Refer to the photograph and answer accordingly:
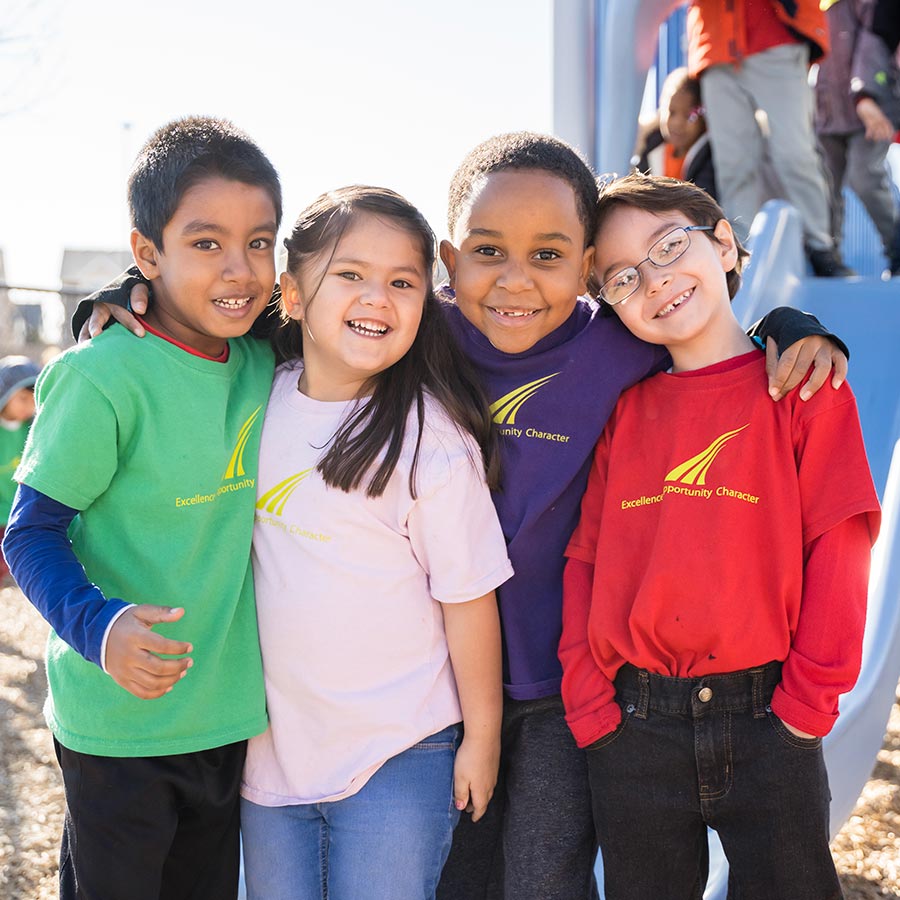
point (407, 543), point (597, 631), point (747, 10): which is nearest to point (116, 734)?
point (407, 543)

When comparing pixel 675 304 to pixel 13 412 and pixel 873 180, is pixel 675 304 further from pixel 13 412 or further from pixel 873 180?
pixel 13 412

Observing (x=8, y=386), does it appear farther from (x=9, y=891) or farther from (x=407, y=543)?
(x=407, y=543)

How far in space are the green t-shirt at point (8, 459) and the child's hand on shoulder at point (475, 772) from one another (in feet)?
16.5

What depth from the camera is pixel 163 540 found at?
1972mm

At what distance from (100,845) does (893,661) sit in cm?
231

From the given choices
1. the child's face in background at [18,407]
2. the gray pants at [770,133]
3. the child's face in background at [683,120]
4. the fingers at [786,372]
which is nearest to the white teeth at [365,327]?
the fingers at [786,372]

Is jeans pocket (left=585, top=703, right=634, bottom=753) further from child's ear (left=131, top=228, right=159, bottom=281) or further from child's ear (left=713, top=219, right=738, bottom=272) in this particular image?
child's ear (left=131, top=228, right=159, bottom=281)

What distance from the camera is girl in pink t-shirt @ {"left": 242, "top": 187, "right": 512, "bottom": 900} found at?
6.51 ft

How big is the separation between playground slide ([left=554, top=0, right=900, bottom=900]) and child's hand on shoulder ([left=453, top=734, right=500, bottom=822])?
86cm

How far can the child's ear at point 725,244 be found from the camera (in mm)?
2193

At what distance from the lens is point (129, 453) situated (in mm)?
1968

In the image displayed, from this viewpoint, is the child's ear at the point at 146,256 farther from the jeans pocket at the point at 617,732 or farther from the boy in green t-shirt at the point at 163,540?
the jeans pocket at the point at 617,732

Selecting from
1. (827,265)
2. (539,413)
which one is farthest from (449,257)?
(827,265)

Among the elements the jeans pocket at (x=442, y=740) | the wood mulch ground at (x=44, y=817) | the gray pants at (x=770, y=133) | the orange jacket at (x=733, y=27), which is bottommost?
the wood mulch ground at (x=44, y=817)
